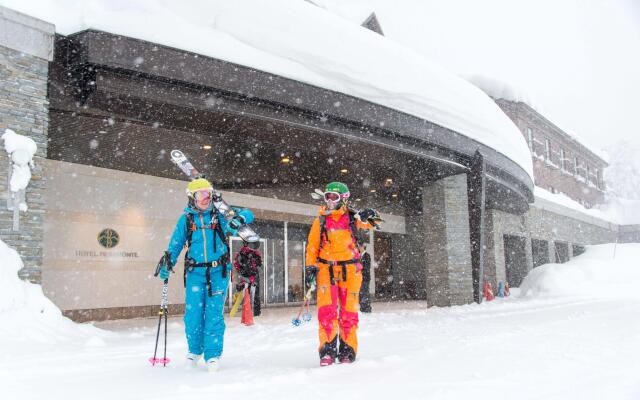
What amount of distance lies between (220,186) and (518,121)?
62.0 feet

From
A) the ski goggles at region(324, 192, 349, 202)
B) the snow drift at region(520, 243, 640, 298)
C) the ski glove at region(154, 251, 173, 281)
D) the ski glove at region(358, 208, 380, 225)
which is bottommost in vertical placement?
the snow drift at region(520, 243, 640, 298)

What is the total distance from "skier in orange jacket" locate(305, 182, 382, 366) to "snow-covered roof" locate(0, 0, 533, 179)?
13.2 ft

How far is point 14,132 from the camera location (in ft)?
22.3

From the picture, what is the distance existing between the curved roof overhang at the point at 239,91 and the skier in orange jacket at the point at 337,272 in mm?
3707

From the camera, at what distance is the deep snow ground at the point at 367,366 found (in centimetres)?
354

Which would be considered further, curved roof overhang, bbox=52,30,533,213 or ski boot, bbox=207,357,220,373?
curved roof overhang, bbox=52,30,533,213

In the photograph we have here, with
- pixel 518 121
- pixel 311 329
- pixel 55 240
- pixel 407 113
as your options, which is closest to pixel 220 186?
pixel 55 240

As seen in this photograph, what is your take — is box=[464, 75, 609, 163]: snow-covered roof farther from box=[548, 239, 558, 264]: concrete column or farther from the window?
box=[548, 239, 558, 264]: concrete column

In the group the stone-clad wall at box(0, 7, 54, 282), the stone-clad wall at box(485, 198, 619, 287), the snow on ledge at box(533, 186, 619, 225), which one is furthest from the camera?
the snow on ledge at box(533, 186, 619, 225)

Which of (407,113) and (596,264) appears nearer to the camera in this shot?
(407,113)

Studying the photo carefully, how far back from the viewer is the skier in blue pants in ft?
15.0

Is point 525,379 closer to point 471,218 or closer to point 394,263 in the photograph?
point 471,218

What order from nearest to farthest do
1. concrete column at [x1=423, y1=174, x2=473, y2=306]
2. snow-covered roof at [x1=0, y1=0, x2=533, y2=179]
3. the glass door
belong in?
snow-covered roof at [x1=0, y1=0, x2=533, y2=179] → concrete column at [x1=423, y1=174, x2=473, y2=306] → the glass door

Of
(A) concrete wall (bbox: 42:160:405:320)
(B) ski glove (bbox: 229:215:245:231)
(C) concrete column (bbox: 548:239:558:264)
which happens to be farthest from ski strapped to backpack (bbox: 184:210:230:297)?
(C) concrete column (bbox: 548:239:558:264)
